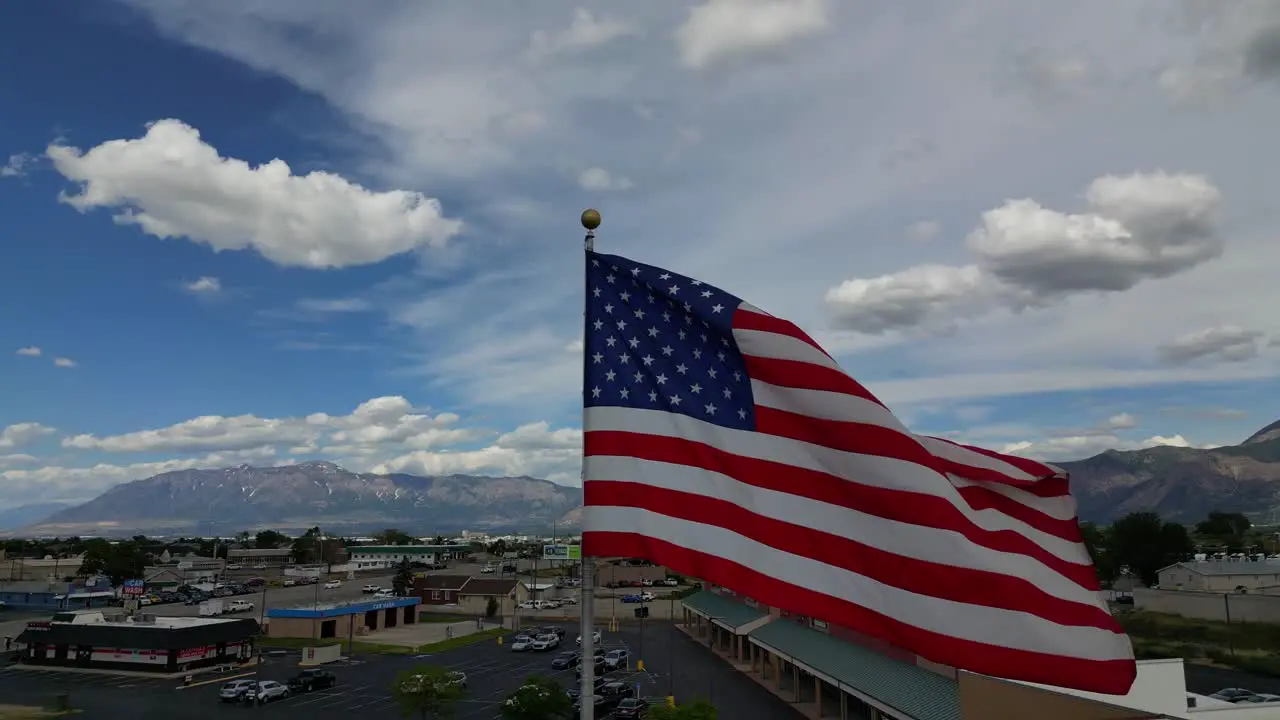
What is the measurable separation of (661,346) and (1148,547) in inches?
5440

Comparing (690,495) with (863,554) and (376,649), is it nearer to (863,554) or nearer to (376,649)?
(863,554)

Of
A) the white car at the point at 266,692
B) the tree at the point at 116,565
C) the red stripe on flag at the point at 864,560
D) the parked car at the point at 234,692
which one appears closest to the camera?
the red stripe on flag at the point at 864,560

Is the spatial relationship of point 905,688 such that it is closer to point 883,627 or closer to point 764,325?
point 883,627

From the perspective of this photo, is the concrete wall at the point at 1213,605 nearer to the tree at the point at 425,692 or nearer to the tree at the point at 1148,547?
the tree at the point at 1148,547

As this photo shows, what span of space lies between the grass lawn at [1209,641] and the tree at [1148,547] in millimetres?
46046

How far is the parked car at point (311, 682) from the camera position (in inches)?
2272

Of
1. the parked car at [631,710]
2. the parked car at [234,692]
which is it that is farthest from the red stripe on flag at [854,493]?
the parked car at [234,692]

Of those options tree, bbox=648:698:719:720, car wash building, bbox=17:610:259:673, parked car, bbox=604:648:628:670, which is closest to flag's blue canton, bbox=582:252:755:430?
tree, bbox=648:698:719:720

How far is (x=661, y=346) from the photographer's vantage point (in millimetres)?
10828

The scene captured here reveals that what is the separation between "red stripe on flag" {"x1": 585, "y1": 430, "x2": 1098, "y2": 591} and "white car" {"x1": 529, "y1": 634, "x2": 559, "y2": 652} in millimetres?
70686

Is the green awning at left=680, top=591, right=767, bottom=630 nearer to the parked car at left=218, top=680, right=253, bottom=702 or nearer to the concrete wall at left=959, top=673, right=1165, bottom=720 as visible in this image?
the concrete wall at left=959, top=673, right=1165, bottom=720

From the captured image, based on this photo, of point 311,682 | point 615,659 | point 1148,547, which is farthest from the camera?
point 1148,547

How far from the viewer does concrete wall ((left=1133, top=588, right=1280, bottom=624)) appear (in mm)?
72562

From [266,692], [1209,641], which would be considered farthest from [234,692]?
[1209,641]
